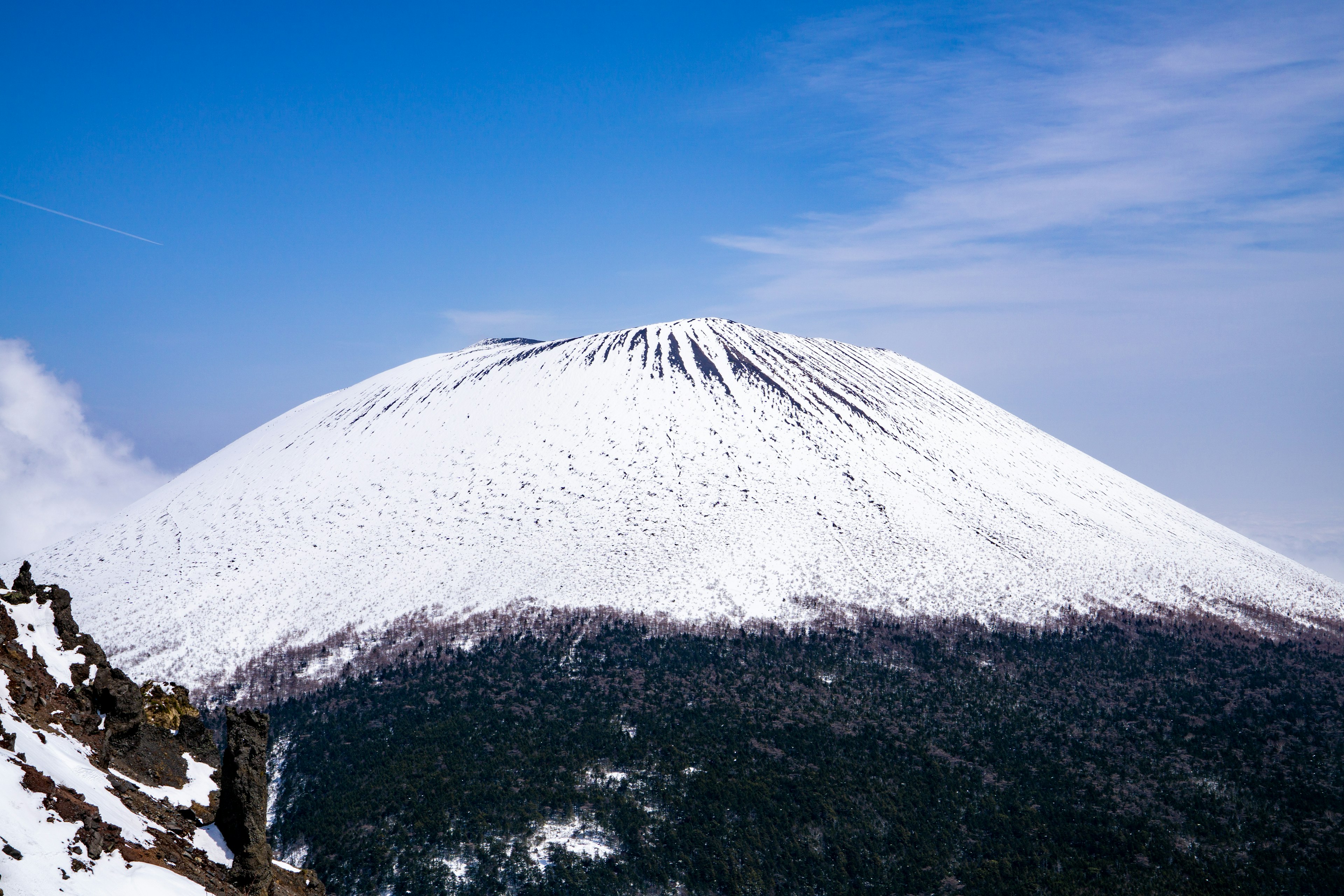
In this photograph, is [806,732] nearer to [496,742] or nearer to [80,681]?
[496,742]

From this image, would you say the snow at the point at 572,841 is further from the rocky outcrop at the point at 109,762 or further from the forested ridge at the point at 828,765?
the rocky outcrop at the point at 109,762

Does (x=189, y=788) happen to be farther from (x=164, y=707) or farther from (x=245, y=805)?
(x=245, y=805)

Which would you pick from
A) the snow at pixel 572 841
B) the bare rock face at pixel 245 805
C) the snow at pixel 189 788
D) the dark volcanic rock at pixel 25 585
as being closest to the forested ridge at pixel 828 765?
the snow at pixel 572 841

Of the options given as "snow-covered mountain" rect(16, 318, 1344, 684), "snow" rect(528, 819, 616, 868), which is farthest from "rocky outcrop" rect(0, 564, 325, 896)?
"snow-covered mountain" rect(16, 318, 1344, 684)

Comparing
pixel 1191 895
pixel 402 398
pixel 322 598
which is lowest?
pixel 1191 895

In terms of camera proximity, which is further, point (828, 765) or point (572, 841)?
point (828, 765)

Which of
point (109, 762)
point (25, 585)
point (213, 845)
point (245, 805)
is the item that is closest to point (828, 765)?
point (245, 805)

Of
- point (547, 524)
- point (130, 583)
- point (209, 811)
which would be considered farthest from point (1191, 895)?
point (130, 583)
